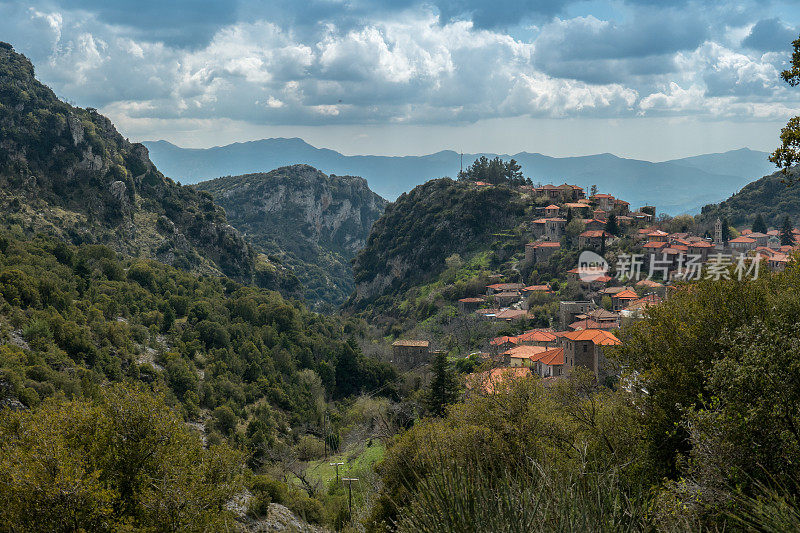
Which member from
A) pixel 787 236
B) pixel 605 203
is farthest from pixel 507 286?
pixel 787 236

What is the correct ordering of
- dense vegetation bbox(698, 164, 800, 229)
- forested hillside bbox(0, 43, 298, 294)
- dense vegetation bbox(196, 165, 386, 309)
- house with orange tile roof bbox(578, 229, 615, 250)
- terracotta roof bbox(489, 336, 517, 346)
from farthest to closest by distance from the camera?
dense vegetation bbox(196, 165, 386, 309), dense vegetation bbox(698, 164, 800, 229), house with orange tile roof bbox(578, 229, 615, 250), forested hillside bbox(0, 43, 298, 294), terracotta roof bbox(489, 336, 517, 346)

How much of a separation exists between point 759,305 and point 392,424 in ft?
79.3

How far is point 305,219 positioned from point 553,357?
427 feet

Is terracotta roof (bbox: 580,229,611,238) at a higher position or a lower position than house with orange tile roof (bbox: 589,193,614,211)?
lower

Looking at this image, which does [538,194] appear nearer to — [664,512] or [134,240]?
[134,240]

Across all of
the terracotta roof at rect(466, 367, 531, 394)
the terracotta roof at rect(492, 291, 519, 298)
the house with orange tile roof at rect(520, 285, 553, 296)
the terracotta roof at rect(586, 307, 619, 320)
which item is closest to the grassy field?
the terracotta roof at rect(466, 367, 531, 394)

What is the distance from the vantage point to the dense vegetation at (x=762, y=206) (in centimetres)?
9106

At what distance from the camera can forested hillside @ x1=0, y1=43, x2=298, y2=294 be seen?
192ft

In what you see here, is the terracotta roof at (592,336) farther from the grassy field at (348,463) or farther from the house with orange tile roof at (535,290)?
the house with orange tile roof at (535,290)

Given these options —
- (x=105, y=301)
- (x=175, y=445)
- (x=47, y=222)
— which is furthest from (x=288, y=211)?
(x=175, y=445)

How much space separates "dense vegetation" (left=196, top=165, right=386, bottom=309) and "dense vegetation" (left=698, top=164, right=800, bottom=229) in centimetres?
7512

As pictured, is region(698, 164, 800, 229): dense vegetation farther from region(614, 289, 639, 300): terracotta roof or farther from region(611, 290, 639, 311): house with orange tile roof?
region(611, 290, 639, 311): house with orange tile roof

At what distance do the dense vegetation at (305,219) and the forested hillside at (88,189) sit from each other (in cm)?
4616

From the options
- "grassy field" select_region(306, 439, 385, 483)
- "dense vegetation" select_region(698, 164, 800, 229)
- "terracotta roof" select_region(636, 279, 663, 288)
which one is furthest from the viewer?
"dense vegetation" select_region(698, 164, 800, 229)
